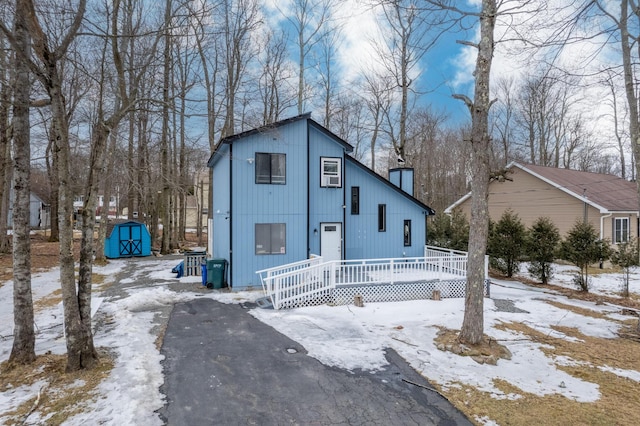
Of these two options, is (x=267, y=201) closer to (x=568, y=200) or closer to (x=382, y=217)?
(x=382, y=217)

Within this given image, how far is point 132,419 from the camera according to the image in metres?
3.92

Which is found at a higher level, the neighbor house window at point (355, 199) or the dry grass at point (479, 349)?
the neighbor house window at point (355, 199)

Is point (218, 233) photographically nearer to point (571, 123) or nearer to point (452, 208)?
point (452, 208)

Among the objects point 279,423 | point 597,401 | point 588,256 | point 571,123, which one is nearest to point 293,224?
point 279,423

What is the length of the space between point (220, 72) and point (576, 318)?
756 inches

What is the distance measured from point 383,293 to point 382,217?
3959mm

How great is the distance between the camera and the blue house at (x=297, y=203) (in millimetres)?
11091

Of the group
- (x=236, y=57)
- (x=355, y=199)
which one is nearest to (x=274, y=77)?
(x=236, y=57)

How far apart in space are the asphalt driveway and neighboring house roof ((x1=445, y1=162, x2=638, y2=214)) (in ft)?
56.9

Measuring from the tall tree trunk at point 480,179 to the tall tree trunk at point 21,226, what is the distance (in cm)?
725

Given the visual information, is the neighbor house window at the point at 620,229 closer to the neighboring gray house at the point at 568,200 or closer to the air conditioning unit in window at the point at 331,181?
the neighboring gray house at the point at 568,200

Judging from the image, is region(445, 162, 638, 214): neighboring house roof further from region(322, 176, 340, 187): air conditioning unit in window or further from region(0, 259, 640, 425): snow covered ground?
region(322, 176, 340, 187): air conditioning unit in window

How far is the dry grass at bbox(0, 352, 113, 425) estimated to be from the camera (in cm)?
398

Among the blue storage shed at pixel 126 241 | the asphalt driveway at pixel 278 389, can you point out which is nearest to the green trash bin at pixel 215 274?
the asphalt driveway at pixel 278 389
